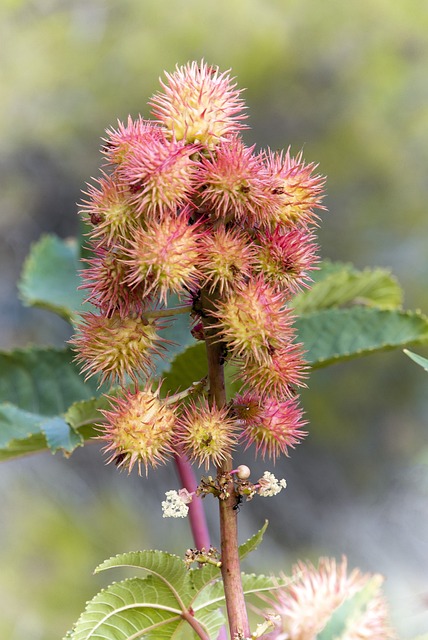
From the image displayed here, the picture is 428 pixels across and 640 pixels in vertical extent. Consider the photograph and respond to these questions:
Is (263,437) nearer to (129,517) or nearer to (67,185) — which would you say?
(129,517)

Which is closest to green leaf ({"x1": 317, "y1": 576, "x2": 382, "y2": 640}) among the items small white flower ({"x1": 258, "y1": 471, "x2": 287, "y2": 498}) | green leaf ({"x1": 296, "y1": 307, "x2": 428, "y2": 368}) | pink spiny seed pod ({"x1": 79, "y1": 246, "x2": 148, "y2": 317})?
small white flower ({"x1": 258, "y1": 471, "x2": 287, "y2": 498})

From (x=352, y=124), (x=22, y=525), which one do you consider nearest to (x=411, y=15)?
(x=352, y=124)

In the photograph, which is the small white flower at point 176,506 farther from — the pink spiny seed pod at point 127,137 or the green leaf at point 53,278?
the green leaf at point 53,278

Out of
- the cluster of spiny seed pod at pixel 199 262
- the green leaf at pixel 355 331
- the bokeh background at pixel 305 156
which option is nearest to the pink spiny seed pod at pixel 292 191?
the cluster of spiny seed pod at pixel 199 262

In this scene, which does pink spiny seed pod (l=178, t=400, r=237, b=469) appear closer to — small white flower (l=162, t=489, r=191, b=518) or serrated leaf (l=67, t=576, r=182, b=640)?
small white flower (l=162, t=489, r=191, b=518)

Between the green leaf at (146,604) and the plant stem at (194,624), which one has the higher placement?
the green leaf at (146,604)

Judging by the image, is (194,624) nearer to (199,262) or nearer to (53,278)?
(199,262)
